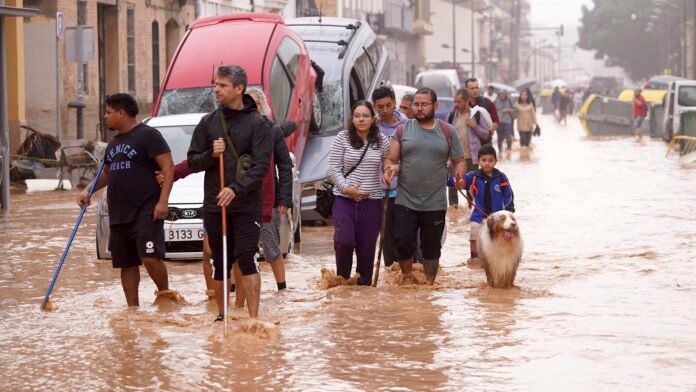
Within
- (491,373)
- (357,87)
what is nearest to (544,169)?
(357,87)

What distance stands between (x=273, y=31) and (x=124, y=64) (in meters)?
18.4

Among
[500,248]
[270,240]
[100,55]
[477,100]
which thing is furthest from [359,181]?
[100,55]

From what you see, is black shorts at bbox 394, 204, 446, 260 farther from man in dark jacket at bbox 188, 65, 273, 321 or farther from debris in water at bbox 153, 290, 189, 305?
man in dark jacket at bbox 188, 65, 273, 321

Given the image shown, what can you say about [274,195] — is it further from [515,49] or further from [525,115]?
[515,49]

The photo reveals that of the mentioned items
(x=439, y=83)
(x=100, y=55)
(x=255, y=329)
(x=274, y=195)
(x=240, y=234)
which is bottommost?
A: (x=255, y=329)

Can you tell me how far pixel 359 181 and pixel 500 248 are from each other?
48.7 inches

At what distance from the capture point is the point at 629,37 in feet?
412

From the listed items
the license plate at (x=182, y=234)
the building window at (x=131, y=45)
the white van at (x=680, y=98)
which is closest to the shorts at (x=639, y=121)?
the white van at (x=680, y=98)

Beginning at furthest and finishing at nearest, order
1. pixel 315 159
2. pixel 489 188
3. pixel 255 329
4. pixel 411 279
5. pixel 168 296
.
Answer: pixel 315 159, pixel 489 188, pixel 411 279, pixel 168 296, pixel 255 329

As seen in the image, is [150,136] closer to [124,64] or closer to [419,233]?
[419,233]

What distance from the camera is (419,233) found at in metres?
13.2

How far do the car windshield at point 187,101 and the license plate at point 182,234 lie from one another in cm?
460

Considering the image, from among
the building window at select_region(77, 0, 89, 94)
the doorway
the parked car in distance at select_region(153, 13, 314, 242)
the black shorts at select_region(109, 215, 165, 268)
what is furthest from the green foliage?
the black shorts at select_region(109, 215, 165, 268)

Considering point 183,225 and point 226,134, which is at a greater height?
point 226,134
